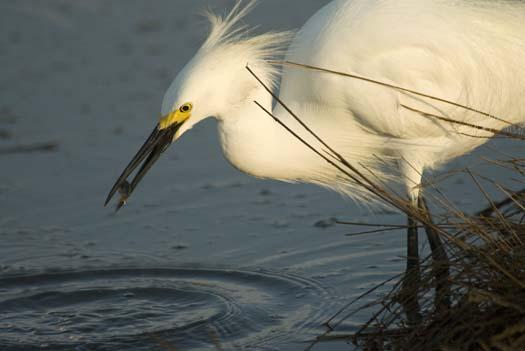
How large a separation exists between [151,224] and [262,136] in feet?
5.46

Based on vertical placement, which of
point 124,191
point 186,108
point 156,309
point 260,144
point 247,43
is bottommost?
point 156,309

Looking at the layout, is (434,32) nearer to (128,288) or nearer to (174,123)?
(174,123)

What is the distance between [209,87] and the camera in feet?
15.4

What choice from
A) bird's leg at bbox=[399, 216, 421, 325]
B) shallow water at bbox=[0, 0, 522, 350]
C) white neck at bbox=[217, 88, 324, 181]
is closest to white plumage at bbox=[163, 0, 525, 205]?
white neck at bbox=[217, 88, 324, 181]

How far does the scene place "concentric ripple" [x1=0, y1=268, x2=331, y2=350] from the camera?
15.6 feet

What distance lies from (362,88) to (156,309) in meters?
1.59

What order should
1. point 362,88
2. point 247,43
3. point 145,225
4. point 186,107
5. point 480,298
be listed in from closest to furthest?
point 480,298 < point 186,107 < point 247,43 < point 362,88 < point 145,225

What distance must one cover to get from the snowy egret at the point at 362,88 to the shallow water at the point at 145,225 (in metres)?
0.44

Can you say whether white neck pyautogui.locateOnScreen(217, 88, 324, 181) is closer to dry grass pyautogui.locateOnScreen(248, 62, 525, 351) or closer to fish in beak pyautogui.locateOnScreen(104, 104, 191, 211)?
fish in beak pyautogui.locateOnScreen(104, 104, 191, 211)

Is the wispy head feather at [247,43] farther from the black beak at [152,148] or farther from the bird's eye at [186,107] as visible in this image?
the black beak at [152,148]

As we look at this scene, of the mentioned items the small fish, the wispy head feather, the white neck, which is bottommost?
the small fish

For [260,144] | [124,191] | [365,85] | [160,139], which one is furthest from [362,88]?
[124,191]

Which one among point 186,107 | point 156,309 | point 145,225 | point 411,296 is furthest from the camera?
point 145,225

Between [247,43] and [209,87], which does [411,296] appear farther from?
[247,43]
